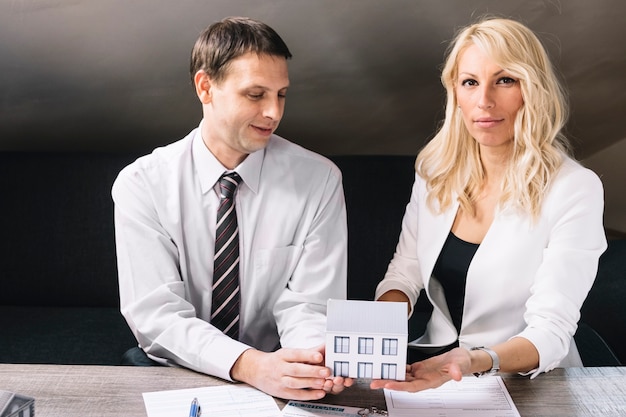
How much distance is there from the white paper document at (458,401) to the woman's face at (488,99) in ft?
2.19

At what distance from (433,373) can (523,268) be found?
1.72 feet

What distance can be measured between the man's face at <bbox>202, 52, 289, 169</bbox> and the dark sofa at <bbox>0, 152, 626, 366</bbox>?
816mm

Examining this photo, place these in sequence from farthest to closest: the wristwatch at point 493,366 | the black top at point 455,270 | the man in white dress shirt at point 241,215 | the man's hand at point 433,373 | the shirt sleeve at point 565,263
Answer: the black top at point 455,270 < the man in white dress shirt at point 241,215 < the shirt sleeve at point 565,263 < the wristwatch at point 493,366 < the man's hand at point 433,373

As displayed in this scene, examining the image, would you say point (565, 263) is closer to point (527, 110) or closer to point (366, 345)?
point (527, 110)

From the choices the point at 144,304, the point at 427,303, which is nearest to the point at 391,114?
the point at 427,303

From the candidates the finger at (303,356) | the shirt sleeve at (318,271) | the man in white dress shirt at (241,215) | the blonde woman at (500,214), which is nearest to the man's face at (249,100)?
the man in white dress shirt at (241,215)

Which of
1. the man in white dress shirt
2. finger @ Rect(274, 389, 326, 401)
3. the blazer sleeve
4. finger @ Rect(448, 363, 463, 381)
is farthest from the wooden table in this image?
the blazer sleeve

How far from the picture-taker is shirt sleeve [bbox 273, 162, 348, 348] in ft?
6.70

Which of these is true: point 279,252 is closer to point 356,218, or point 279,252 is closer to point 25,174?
point 356,218

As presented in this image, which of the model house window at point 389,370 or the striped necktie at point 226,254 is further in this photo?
the striped necktie at point 226,254

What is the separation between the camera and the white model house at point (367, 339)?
1.45 meters

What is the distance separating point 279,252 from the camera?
6.90 ft

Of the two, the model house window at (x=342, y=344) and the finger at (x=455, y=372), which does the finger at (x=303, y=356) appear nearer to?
the model house window at (x=342, y=344)

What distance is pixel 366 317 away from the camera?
147 centimetres
